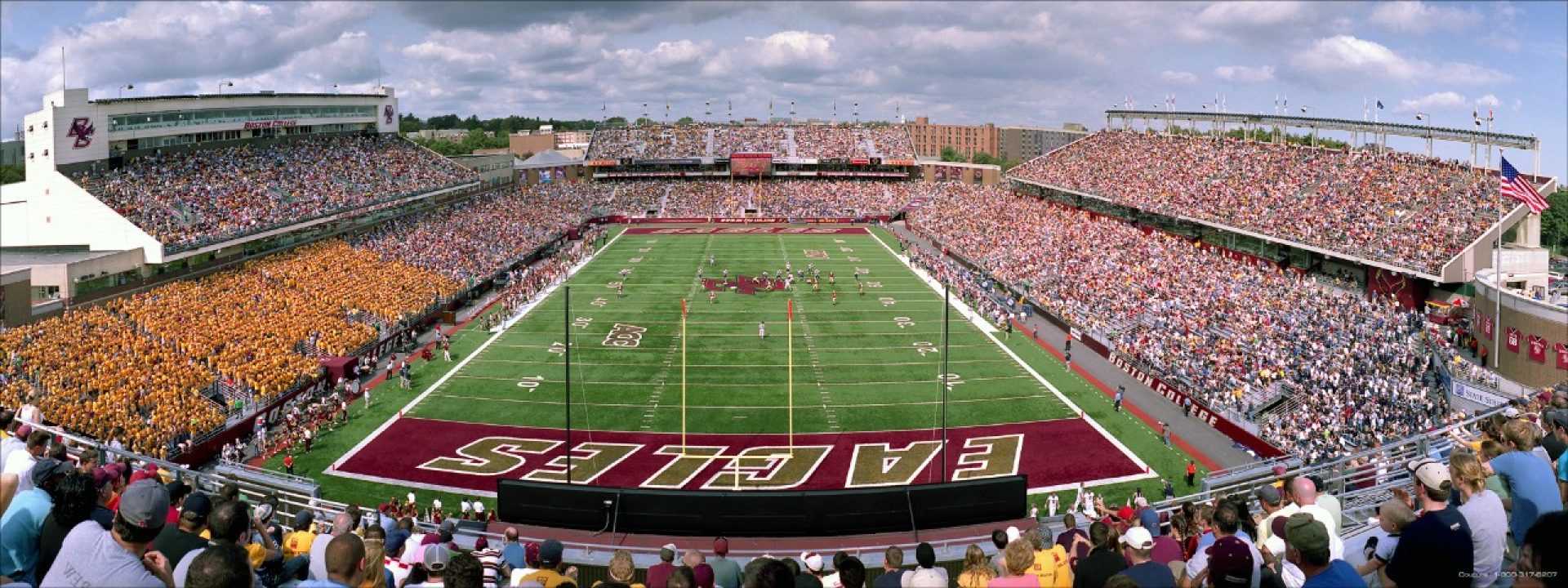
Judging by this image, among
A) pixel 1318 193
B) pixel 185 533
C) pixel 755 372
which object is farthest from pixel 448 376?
pixel 1318 193

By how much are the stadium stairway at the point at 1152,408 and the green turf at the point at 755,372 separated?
526 mm

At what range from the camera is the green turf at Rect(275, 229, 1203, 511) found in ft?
87.3

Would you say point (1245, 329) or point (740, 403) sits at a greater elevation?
point (1245, 329)

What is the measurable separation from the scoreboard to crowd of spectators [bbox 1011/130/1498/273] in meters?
39.2

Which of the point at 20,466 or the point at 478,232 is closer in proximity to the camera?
the point at 20,466

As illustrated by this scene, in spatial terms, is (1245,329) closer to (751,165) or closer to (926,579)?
(926,579)

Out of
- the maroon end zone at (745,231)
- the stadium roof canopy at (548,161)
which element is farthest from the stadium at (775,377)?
the stadium roof canopy at (548,161)

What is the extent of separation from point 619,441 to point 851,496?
11675 mm

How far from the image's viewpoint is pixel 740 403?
2992cm

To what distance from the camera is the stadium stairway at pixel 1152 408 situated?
977 inches

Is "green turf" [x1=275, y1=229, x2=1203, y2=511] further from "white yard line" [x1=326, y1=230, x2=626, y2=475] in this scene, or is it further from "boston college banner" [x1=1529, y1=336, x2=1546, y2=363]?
"boston college banner" [x1=1529, y1=336, x2=1546, y2=363]

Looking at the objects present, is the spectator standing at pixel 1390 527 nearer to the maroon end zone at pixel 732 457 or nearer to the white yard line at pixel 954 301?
the maroon end zone at pixel 732 457

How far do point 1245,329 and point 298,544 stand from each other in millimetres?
31044

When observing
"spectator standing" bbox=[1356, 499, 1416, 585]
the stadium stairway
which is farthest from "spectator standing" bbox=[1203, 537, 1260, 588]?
the stadium stairway
